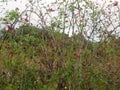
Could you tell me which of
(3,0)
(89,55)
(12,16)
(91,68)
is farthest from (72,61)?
(3,0)

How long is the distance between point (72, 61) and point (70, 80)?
0.62 m

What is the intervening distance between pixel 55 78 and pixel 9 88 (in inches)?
28.4

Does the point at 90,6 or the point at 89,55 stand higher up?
the point at 90,6

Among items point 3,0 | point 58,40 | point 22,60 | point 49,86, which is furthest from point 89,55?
point 3,0

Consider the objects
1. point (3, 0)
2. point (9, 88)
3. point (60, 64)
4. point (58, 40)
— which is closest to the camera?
point (9, 88)

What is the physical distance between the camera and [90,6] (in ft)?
23.8

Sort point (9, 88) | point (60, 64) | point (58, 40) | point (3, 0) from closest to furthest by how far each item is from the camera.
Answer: point (9, 88), point (60, 64), point (58, 40), point (3, 0)

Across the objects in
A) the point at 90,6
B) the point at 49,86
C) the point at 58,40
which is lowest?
the point at 49,86

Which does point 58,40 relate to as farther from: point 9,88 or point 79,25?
point 9,88

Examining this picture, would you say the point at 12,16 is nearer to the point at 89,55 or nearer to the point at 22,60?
the point at 22,60

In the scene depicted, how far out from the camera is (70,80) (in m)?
5.89

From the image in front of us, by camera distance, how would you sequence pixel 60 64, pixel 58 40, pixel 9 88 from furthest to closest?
1. pixel 58 40
2. pixel 60 64
3. pixel 9 88

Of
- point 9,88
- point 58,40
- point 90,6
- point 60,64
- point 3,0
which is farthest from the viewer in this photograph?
point 3,0

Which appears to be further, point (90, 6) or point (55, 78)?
point (90, 6)
